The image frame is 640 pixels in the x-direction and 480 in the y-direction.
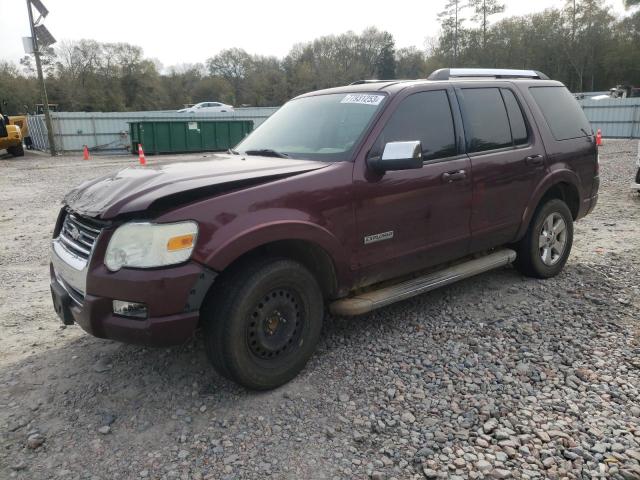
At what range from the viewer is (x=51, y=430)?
2.94 metres

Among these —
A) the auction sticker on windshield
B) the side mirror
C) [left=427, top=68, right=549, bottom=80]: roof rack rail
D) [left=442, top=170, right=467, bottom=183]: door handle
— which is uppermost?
[left=427, top=68, right=549, bottom=80]: roof rack rail

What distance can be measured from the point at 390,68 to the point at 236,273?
8087 centimetres

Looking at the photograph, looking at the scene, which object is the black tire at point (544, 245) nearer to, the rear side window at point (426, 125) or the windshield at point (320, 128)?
the rear side window at point (426, 125)

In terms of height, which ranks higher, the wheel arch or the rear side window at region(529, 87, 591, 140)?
the rear side window at region(529, 87, 591, 140)

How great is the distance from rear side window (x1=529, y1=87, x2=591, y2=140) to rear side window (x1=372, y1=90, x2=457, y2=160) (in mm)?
1396

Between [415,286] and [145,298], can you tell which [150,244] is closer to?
[145,298]

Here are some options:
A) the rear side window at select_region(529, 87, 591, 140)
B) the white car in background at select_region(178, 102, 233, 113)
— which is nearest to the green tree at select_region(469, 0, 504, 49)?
the white car in background at select_region(178, 102, 233, 113)

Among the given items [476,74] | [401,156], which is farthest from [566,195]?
[401,156]

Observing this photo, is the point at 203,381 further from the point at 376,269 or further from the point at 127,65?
the point at 127,65

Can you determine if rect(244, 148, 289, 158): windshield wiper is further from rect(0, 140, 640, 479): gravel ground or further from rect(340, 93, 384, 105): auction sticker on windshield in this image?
rect(0, 140, 640, 479): gravel ground

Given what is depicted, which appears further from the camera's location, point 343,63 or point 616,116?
point 343,63

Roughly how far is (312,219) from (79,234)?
1453 mm

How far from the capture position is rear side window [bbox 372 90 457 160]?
373cm

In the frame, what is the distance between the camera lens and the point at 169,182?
2.98 m
